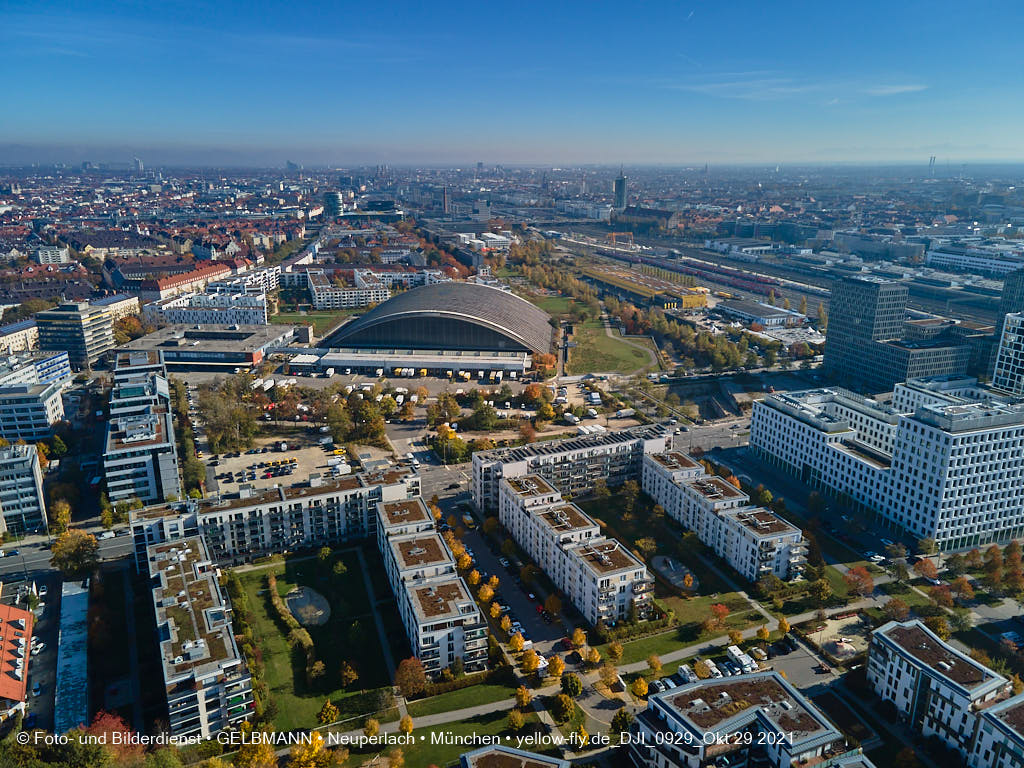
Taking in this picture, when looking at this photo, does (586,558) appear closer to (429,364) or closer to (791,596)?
(791,596)

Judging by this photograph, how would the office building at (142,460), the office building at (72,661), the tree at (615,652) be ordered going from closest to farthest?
the office building at (72,661) → the tree at (615,652) → the office building at (142,460)

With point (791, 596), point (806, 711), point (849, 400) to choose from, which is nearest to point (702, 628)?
point (791, 596)

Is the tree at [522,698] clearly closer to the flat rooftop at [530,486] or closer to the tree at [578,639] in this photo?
the tree at [578,639]

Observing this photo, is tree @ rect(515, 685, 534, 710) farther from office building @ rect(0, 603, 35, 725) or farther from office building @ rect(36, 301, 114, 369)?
office building @ rect(36, 301, 114, 369)

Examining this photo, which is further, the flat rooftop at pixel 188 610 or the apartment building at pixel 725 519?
the apartment building at pixel 725 519

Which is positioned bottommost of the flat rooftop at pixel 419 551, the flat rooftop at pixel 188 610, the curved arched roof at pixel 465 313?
the flat rooftop at pixel 188 610

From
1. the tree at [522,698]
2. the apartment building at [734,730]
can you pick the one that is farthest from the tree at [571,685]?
the apartment building at [734,730]
